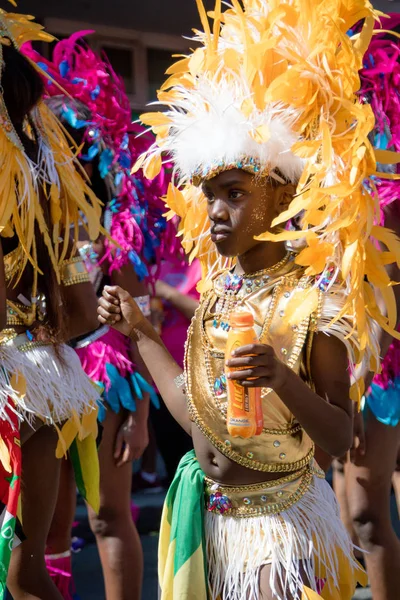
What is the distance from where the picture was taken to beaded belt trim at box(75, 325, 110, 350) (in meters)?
4.29

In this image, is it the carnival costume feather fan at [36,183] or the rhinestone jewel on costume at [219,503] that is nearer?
the rhinestone jewel on costume at [219,503]

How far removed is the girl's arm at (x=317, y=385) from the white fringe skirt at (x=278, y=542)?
8.7 inches

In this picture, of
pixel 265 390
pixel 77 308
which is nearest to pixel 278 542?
pixel 265 390

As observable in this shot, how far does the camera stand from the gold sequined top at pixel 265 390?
2570 millimetres

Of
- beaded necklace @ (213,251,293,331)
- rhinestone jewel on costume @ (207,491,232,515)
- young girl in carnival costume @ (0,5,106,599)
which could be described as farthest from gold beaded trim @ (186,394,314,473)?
young girl in carnival costume @ (0,5,106,599)

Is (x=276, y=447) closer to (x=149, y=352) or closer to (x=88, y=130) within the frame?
(x=149, y=352)

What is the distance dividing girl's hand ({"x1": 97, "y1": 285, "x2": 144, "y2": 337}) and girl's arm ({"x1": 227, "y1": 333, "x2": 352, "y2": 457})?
51cm

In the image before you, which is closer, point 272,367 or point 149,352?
point 272,367

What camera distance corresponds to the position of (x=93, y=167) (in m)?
4.43

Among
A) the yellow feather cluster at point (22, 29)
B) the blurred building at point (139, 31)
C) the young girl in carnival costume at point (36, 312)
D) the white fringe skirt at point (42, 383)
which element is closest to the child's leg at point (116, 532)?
the young girl in carnival costume at point (36, 312)

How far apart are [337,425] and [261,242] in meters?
0.53

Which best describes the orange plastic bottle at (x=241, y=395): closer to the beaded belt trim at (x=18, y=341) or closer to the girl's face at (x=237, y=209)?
the girl's face at (x=237, y=209)

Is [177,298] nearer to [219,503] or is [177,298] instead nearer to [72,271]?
[72,271]

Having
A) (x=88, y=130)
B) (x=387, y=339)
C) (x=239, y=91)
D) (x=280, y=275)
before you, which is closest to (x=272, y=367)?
(x=280, y=275)
